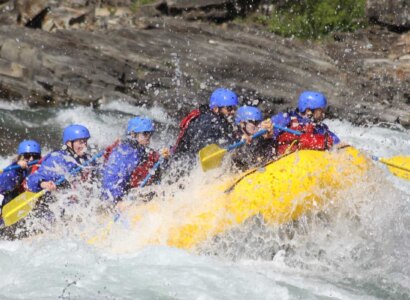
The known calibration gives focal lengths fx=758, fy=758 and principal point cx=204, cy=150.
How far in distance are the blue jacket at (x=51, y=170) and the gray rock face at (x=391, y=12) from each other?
881cm

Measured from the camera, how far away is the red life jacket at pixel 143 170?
7.58 meters

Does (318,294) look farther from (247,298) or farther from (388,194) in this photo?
(388,194)

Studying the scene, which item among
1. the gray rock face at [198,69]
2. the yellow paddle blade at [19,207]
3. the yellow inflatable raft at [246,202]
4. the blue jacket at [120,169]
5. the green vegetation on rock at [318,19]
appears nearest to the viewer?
the yellow inflatable raft at [246,202]

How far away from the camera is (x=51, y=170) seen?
25.3 feet

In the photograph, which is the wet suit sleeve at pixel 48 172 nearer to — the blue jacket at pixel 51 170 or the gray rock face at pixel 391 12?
A: the blue jacket at pixel 51 170

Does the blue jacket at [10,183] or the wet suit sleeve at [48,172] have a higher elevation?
the wet suit sleeve at [48,172]

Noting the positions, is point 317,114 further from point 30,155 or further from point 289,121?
point 30,155

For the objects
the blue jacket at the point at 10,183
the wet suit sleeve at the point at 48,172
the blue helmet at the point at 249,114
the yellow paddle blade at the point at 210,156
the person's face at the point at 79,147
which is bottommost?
the blue jacket at the point at 10,183

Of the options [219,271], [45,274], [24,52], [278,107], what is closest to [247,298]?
[219,271]

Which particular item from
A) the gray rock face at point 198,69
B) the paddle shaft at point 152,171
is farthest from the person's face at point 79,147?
the gray rock face at point 198,69

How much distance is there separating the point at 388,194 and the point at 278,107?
525 cm

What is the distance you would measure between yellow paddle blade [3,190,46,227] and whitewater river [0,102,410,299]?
0.26m

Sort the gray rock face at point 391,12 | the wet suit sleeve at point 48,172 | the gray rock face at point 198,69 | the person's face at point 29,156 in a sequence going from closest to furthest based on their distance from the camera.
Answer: the wet suit sleeve at point 48,172 → the person's face at point 29,156 → the gray rock face at point 198,69 → the gray rock face at point 391,12

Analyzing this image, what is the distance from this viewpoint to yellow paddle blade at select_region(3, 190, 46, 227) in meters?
7.51
